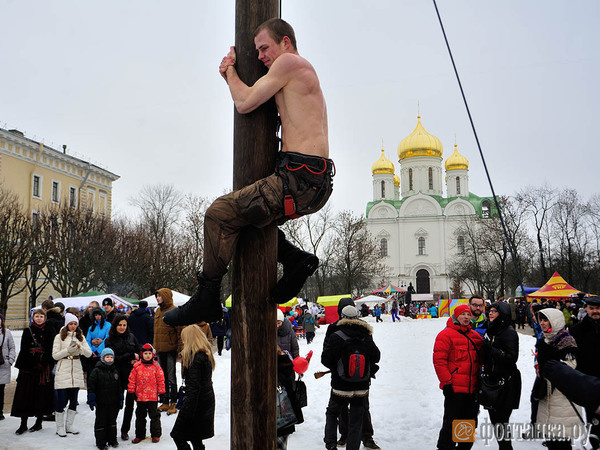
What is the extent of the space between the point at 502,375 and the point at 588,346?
123 centimetres

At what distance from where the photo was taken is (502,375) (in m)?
7.05

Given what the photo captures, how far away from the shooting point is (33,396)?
30.6 ft

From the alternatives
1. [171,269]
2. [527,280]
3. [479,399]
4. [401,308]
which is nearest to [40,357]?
[479,399]

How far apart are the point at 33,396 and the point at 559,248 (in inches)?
2119

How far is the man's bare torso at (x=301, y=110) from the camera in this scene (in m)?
2.99

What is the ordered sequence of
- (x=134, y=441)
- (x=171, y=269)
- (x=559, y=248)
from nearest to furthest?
(x=134, y=441) < (x=171, y=269) < (x=559, y=248)

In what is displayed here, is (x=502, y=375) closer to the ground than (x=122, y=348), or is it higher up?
closer to the ground

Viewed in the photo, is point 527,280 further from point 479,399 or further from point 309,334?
point 479,399

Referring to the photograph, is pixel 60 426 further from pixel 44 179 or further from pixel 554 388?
pixel 44 179

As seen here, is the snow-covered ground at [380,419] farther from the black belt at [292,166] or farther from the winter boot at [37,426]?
the black belt at [292,166]

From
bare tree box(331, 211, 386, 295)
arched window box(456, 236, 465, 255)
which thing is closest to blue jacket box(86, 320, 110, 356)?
bare tree box(331, 211, 386, 295)

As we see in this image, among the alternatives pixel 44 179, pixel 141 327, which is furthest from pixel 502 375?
pixel 44 179

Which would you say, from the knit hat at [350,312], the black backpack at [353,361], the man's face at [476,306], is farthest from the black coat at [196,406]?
the man's face at [476,306]

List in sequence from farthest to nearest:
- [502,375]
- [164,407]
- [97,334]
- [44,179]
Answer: [44,179] → [97,334] → [164,407] → [502,375]
